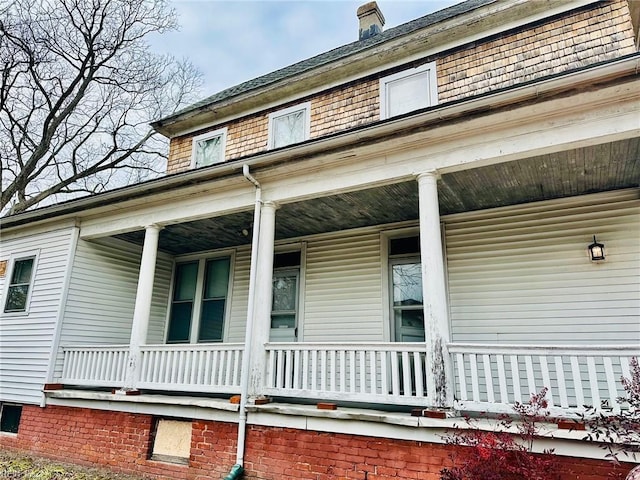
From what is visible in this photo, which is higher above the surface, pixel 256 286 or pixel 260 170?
pixel 260 170

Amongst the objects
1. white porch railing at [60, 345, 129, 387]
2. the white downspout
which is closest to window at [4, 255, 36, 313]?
white porch railing at [60, 345, 129, 387]

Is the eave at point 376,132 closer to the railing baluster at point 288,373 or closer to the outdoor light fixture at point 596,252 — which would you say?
the outdoor light fixture at point 596,252

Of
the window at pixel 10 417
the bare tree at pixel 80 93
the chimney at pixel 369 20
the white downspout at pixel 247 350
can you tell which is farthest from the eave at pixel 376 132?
the bare tree at pixel 80 93

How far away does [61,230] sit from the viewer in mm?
7340

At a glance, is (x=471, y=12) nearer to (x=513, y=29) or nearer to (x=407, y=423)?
(x=513, y=29)

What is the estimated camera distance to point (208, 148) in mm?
9352

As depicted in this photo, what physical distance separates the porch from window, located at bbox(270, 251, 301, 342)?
1713mm

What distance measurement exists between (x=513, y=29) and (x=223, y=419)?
23.7 ft

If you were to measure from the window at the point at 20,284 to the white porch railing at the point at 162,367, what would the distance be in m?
1.60

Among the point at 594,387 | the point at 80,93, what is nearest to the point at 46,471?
the point at 594,387

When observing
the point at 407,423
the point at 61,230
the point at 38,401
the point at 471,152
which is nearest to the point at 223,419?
the point at 407,423

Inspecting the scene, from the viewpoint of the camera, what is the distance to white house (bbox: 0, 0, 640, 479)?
4035mm

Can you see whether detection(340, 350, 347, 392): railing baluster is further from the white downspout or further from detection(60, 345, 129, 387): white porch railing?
detection(60, 345, 129, 387): white porch railing

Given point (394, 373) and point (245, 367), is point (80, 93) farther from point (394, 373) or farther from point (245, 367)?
point (394, 373)
